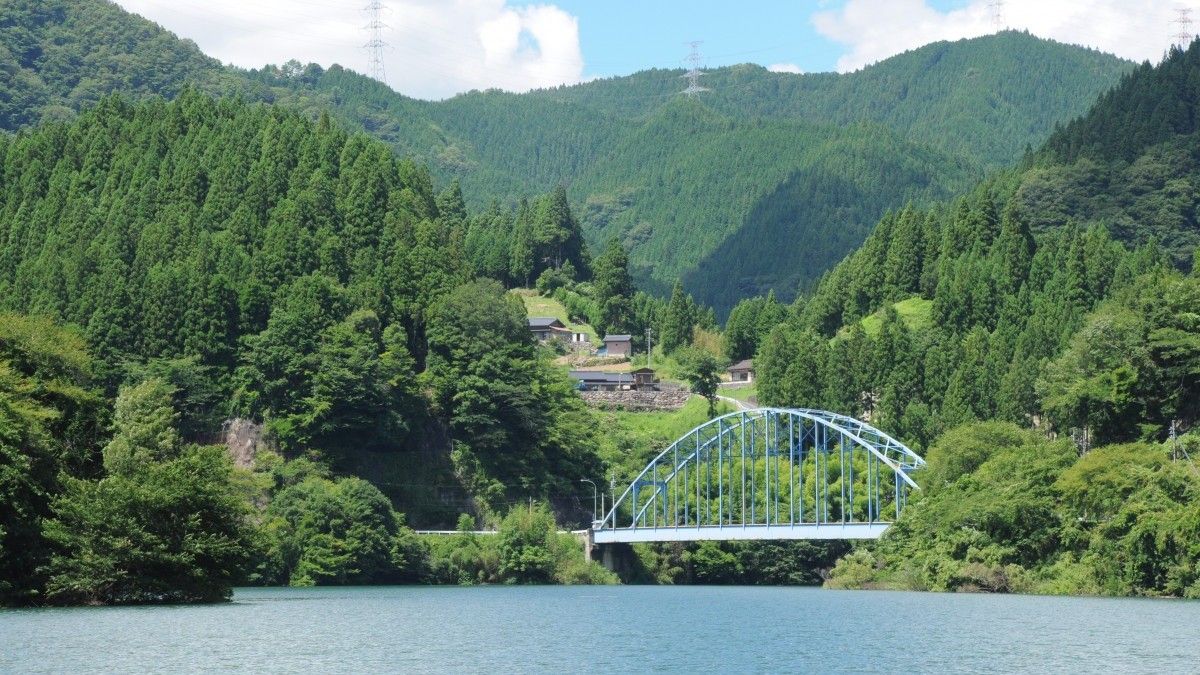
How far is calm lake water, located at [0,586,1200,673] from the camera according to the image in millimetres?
38969

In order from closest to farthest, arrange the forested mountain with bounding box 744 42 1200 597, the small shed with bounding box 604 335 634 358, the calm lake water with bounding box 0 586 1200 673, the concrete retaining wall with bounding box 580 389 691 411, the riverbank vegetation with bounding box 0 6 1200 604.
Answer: the calm lake water with bounding box 0 586 1200 673
the riverbank vegetation with bounding box 0 6 1200 604
the forested mountain with bounding box 744 42 1200 597
the concrete retaining wall with bounding box 580 389 691 411
the small shed with bounding box 604 335 634 358

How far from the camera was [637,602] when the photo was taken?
68000 millimetres

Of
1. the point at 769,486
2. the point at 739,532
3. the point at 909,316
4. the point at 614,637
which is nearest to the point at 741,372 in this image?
the point at 909,316

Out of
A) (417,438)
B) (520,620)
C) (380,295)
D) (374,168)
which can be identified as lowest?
(520,620)

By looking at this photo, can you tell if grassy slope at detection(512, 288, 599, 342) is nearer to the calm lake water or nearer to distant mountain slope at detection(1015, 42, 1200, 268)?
distant mountain slope at detection(1015, 42, 1200, 268)

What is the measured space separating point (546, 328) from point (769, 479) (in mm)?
39992

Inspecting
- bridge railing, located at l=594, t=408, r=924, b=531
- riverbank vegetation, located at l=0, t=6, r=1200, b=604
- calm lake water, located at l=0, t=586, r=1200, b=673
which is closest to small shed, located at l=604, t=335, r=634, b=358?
riverbank vegetation, located at l=0, t=6, r=1200, b=604

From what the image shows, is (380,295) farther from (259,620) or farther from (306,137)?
(259,620)

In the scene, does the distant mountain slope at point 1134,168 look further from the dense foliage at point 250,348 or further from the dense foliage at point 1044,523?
the dense foliage at point 1044,523

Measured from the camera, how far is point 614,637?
4809 cm

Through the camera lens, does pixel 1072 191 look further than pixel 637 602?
Yes

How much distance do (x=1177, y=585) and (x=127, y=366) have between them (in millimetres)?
53557

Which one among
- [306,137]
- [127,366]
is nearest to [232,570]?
[127,366]

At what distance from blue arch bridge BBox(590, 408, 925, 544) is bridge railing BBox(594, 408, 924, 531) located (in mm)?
57
